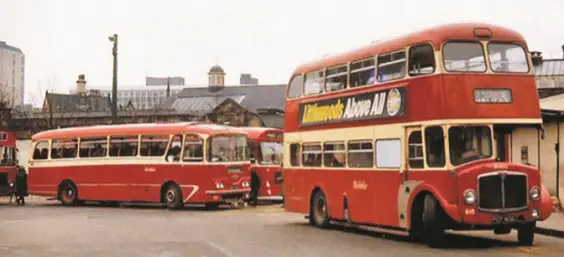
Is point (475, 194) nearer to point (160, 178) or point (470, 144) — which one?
point (470, 144)

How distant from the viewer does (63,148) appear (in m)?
33.9

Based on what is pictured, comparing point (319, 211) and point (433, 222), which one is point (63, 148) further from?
point (433, 222)

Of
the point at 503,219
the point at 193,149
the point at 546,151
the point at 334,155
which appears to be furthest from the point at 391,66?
the point at 193,149

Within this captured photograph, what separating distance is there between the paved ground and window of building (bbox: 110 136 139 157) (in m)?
6.75

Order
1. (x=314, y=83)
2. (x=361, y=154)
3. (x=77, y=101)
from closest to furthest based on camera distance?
(x=361, y=154), (x=314, y=83), (x=77, y=101)

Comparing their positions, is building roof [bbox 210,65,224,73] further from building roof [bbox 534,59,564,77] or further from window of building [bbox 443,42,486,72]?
window of building [bbox 443,42,486,72]

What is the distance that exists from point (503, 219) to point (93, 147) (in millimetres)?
20843

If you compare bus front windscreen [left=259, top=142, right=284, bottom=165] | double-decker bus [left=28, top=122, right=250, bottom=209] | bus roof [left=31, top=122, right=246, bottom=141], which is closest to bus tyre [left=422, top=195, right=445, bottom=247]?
double-decker bus [left=28, top=122, right=250, bottom=209]

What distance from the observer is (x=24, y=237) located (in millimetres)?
18281

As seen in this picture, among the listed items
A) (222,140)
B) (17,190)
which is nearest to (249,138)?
(222,140)

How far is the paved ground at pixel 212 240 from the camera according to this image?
15117 millimetres

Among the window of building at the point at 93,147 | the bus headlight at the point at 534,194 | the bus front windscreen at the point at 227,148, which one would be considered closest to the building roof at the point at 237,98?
the window of building at the point at 93,147

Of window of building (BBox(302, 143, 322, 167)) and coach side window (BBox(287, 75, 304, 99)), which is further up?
coach side window (BBox(287, 75, 304, 99))

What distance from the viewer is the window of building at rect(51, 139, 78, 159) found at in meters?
33.5
